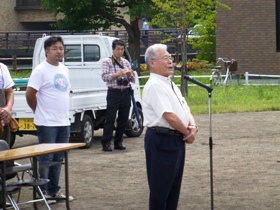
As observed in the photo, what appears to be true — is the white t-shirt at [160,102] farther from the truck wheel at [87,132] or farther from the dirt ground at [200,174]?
the truck wheel at [87,132]

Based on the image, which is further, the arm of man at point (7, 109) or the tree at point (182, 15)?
the tree at point (182, 15)

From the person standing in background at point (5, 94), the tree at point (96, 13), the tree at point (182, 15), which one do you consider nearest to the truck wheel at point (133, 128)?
the person standing in background at point (5, 94)

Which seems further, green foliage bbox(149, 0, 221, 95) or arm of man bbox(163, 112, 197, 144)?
green foliage bbox(149, 0, 221, 95)

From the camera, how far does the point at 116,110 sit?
15750 millimetres

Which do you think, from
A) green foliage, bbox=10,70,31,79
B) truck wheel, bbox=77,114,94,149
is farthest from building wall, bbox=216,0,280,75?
truck wheel, bbox=77,114,94,149

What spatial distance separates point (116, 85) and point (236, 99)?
10612 millimetres

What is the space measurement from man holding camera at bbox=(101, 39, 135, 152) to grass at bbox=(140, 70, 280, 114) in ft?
22.6

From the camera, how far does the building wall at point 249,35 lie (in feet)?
116

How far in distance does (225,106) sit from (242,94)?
355 cm

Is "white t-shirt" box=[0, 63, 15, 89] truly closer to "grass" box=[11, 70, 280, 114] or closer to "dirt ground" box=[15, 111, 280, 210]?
"dirt ground" box=[15, 111, 280, 210]

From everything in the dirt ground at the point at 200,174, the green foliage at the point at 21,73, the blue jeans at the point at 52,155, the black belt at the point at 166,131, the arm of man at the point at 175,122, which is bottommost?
the dirt ground at the point at 200,174

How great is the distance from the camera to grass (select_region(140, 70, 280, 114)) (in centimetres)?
2308

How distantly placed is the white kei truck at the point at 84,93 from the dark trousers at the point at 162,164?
7464 millimetres

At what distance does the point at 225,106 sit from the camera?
23.6m
